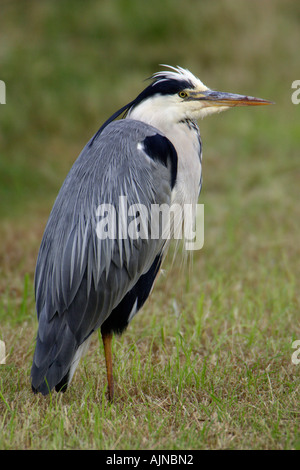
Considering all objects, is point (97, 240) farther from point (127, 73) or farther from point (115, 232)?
point (127, 73)

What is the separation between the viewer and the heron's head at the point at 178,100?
135 inches

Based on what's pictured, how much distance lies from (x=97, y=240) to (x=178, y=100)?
35.0 inches

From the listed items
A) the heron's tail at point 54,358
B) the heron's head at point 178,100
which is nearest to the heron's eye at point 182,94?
the heron's head at point 178,100

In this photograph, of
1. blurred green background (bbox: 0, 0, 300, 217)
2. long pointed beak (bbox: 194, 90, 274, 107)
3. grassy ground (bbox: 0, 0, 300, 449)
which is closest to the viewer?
grassy ground (bbox: 0, 0, 300, 449)

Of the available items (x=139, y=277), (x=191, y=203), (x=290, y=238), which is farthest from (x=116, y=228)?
(x=290, y=238)

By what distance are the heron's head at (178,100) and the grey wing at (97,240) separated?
6.7 inches

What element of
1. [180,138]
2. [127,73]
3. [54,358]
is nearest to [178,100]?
[180,138]

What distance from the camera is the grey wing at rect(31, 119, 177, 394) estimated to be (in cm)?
313

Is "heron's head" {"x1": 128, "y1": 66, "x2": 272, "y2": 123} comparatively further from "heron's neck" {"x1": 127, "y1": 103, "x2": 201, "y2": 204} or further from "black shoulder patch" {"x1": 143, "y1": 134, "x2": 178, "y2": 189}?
"black shoulder patch" {"x1": 143, "y1": 134, "x2": 178, "y2": 189}

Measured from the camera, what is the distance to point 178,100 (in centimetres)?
343

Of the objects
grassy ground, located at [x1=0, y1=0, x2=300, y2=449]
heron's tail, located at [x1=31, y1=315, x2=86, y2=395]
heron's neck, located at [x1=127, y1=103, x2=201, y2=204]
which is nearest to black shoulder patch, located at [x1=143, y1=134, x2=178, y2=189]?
heron's neck, located at [x1=127, y1=103, x2=201, y2=204]

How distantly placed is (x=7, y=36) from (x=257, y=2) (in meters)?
4.61
